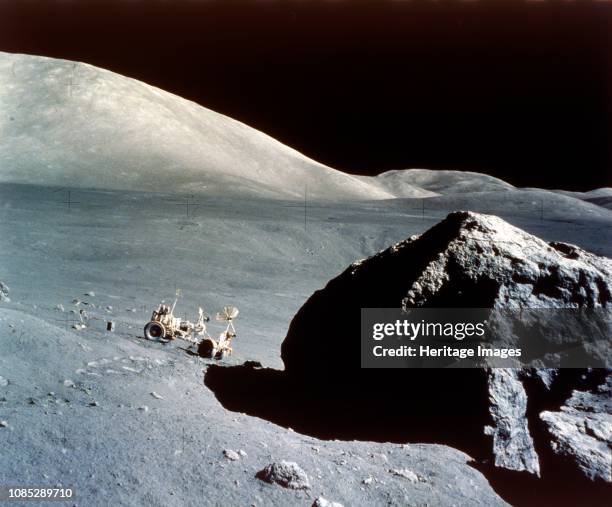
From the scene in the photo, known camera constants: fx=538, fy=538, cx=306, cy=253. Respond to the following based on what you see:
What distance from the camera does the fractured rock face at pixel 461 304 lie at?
260 cm

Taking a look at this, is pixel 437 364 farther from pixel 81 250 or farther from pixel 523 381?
pixel 81 250

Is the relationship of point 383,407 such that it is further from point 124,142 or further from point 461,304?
point 124,142

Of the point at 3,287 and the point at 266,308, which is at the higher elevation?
the point at 3,287

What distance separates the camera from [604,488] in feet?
7.46

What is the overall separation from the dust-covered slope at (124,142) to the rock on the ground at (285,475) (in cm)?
2084

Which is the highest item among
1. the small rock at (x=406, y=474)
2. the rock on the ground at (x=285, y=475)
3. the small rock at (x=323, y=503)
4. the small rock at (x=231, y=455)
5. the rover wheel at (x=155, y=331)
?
the rover wheel at (x=155, y=331)

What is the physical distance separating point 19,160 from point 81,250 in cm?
1684

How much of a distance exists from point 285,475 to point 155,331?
256cm

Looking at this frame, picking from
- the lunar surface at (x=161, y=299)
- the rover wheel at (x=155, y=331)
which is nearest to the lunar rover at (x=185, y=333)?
the rover wheel at (x=155, y=331)

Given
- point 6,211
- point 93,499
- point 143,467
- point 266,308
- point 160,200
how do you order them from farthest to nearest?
point 160,200 < point 6,211 < point 266,308 < point 143,467 < point 93,499

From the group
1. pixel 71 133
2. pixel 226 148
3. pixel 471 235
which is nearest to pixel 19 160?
pixel 71 133

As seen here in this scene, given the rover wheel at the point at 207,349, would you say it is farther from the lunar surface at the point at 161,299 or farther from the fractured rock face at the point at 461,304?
the fractured rock face at the point at 461,304

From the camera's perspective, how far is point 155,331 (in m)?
4.44

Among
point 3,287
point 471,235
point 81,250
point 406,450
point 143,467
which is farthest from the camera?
point 81,250
